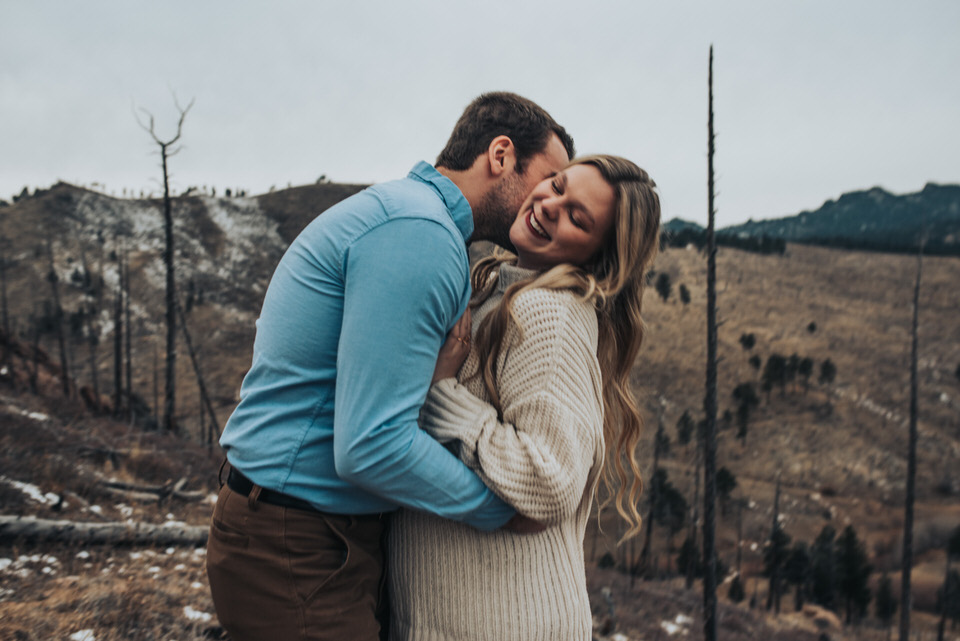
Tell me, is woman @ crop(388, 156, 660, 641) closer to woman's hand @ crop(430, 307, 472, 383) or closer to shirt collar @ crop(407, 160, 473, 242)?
woman's hand @ crop(430, 307, 472, 383)

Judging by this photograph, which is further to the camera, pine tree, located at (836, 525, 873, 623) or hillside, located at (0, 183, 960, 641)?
hillside, located at (0, 183, 960, 641)

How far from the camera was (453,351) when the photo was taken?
1712 mm

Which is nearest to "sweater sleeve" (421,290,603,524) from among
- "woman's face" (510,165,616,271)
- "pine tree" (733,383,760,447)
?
"woman's face" (510,165,616,271)

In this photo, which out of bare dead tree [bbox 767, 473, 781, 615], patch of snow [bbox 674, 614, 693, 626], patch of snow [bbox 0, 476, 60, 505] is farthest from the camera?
bare dead tree [bbox 767, 473, 781, 615]

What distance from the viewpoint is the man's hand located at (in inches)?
65.3

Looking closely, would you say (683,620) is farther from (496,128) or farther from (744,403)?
(744,403)

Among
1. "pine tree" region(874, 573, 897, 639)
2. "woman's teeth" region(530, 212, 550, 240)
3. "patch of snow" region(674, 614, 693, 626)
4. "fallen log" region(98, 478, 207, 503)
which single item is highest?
"woman's teeth" region(530, 212, 550, 240)

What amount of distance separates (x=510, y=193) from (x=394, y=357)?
0.88 meters

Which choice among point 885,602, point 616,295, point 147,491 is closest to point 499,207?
point 616,295

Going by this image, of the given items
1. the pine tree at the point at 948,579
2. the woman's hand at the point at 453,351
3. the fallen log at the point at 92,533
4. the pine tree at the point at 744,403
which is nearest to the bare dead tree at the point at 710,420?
the fallen log at the point at 92,533

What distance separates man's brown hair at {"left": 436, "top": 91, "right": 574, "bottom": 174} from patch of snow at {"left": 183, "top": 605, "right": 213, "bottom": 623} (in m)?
4.68

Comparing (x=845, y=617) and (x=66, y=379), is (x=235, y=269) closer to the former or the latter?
(x=66, y=379)

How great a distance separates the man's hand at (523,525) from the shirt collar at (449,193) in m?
0.85

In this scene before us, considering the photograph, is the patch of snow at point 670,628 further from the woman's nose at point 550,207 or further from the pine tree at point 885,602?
the pine tree at point 885,602
